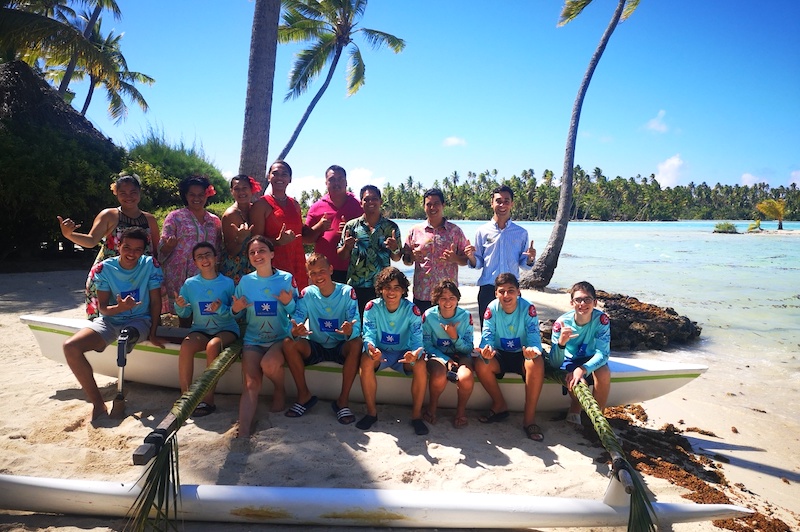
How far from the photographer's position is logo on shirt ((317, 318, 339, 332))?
363 centimetres

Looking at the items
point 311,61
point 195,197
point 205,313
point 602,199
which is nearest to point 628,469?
point 205,313

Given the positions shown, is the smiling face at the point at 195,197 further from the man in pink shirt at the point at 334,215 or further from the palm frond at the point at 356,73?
the palm frond at the point at 356,73

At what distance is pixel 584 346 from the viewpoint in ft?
11.7

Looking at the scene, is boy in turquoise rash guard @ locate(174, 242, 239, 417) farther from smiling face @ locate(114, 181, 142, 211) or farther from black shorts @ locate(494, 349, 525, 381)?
black shorts @ locate(494, 349, 525, 381)

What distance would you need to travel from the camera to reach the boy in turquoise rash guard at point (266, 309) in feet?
11.3

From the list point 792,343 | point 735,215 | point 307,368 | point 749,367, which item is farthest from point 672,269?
point 735,215

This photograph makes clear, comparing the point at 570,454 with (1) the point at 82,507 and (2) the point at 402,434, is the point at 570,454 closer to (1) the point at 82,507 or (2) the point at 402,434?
(2) the point at 402,434

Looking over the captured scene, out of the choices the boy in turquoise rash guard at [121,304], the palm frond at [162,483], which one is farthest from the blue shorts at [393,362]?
the boy in turquoise rash guard at [121,304]

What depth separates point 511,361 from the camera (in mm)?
3635

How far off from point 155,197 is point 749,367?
41.4 feet

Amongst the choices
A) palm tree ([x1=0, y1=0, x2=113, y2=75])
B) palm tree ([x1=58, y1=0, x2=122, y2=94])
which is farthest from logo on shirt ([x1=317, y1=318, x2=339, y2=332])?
palm tree ([x1=58, y1=0, x2=122, y2=94])

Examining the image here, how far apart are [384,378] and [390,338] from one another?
1.14ft

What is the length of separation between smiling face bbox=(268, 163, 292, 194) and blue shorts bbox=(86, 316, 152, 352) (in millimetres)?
1615

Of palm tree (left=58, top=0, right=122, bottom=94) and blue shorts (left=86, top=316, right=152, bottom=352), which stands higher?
palm tree (left=58, top=0, right=122, bottom=94)
